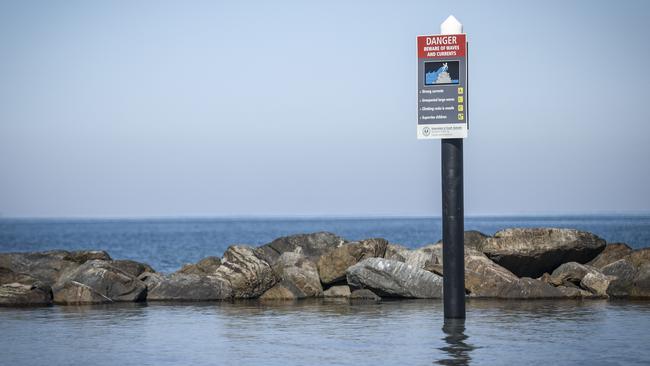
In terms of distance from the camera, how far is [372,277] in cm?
2088

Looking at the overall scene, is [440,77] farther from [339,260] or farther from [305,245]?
[305,245]

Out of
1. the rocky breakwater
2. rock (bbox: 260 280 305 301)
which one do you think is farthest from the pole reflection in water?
rock (bbox: 260 280 305 301)

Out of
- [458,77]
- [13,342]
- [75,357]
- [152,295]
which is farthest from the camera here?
[152,295]

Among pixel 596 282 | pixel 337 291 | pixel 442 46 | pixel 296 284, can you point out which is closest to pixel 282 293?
pixel 296 284

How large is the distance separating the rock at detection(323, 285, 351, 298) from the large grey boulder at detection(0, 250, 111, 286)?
6.26m

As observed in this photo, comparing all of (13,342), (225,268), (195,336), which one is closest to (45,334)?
(13,342)

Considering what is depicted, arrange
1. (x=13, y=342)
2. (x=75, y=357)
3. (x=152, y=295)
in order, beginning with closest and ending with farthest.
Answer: (x=75, y=357) < (x=13, y=342) < (x=152, y=295)

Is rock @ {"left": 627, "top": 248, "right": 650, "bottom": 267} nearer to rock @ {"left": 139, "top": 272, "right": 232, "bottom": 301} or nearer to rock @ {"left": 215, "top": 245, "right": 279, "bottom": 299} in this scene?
rock @ {"left": 215, "top": 245, "right": 279, "bottom": 299}

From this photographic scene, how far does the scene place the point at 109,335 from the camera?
48.7ft

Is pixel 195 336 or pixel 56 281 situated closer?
pixel 195 336

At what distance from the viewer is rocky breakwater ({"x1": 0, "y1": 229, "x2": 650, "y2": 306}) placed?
20.6m

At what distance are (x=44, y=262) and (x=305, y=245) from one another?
6.63 meters

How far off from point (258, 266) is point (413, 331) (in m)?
7.21

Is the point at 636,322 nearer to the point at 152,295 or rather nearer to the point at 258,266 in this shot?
the point at 258,266
